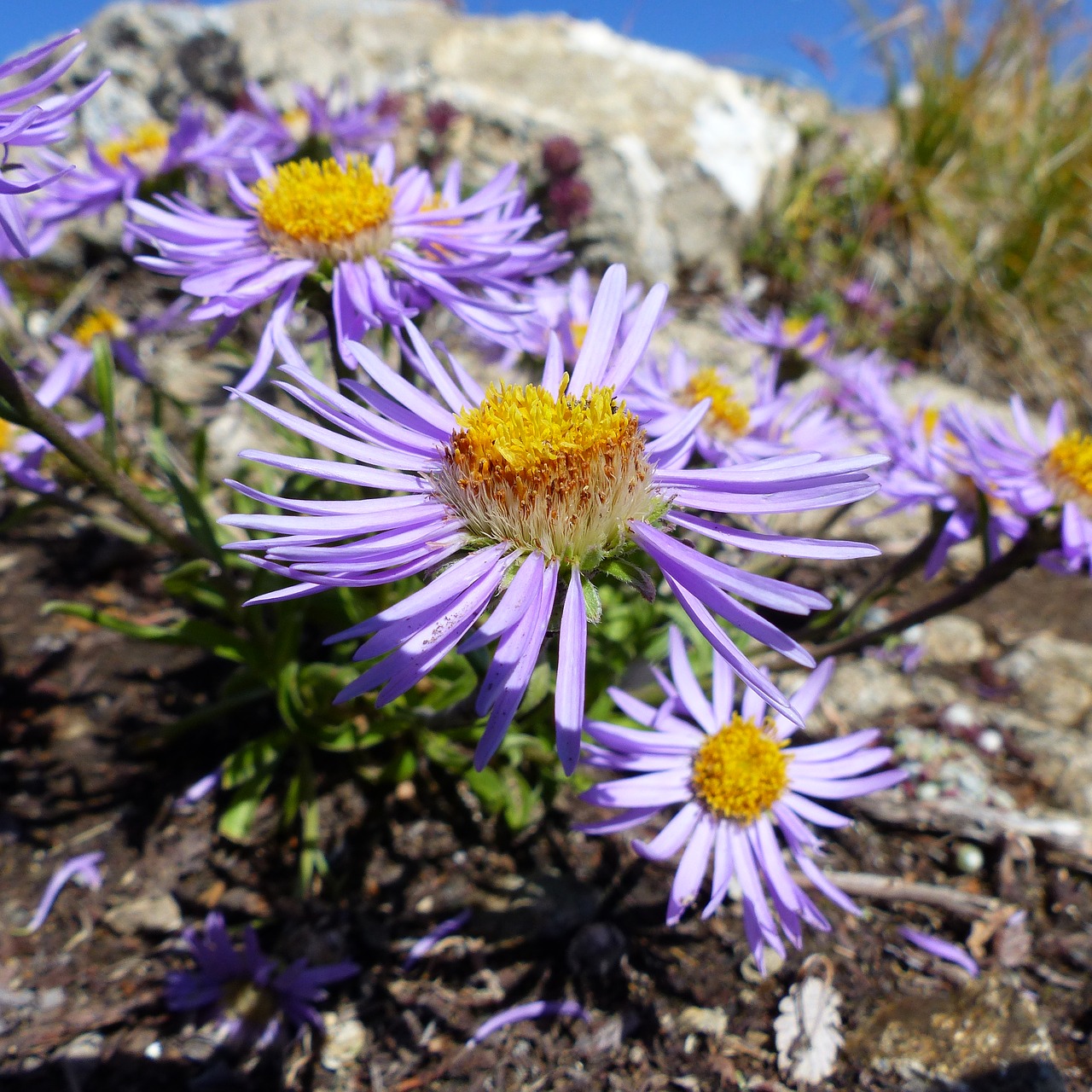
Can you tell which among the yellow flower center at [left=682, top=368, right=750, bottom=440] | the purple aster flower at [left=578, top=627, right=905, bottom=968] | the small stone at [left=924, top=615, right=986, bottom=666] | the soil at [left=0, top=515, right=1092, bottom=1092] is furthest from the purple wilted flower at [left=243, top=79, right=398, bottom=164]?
the small stone at [left=924, top=615, right=986, bottom=666]

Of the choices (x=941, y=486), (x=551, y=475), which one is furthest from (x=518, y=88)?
(x=551, y=475)

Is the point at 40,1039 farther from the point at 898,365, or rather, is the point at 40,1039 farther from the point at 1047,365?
the point at 1047,365

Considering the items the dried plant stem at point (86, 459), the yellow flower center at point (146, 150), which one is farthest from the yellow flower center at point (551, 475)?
the yellow flower center at point (146, 150)

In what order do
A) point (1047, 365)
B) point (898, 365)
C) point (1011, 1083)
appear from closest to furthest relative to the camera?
point (1011, 1083) < point (898, 365) < point (1047, 365)

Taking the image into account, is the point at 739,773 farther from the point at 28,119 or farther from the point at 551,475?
the point at 28,119

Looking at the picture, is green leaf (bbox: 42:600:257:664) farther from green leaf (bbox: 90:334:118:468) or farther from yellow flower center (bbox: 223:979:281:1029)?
yellow flower center (bbox: 223:979:281:1029)

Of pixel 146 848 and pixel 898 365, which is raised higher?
pixel 898 365

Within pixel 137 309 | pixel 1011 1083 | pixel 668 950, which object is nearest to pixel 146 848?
pixel 668 950
